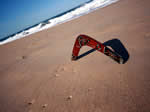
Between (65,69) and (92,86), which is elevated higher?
(65,69)

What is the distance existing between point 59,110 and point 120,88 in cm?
149

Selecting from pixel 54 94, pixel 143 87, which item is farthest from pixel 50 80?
pixel 143 87

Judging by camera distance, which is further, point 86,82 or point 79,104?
point 86,82

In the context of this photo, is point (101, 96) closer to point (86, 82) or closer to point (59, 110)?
point (86, 82)

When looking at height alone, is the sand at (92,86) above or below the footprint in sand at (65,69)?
below

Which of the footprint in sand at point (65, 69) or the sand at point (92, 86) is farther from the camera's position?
the footprint in sand at point (65, 69)

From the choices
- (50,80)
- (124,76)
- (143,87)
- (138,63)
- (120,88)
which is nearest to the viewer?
(143,87)

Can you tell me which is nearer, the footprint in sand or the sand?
the sand

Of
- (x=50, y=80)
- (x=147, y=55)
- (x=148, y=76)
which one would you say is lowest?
(x=148, y=76)

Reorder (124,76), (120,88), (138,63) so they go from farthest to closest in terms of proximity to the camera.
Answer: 1. (138,63)
2. (124,76)
3. (120,88)

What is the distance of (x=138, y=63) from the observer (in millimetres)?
2689

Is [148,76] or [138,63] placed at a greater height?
[138,63]

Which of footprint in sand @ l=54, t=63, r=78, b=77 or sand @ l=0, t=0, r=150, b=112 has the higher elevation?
footprint in sand @ l=54, t=63, r=78, b=77

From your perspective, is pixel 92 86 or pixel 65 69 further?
pixel 65 69
